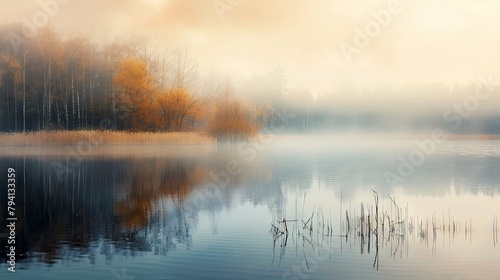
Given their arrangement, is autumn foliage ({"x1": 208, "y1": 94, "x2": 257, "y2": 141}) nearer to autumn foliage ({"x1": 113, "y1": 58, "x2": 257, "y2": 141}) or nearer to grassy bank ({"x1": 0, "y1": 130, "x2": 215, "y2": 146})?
autumn foliage ({"x1": 113, "y1": 58, "x2": 257, "y2": 141})

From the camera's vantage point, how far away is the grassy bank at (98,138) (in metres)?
46.3

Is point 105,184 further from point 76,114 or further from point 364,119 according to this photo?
point 364,119

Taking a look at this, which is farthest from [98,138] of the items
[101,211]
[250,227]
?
[250,227]

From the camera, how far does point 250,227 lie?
14656 mm

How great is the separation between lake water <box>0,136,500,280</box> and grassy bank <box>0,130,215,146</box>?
19490 mm

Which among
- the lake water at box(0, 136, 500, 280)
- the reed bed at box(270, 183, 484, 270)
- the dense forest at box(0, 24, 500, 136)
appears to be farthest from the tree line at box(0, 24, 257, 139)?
the reed bed at box(270, 183, 484, 270)

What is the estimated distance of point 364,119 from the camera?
113500mm

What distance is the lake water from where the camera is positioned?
10.5m

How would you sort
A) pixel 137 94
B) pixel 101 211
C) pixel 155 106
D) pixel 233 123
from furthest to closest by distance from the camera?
pixel 155 106
pixel 137 94
pixel 233 123
pixel 101 211

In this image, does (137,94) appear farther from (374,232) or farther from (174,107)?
(374,232)

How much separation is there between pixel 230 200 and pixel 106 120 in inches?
1521

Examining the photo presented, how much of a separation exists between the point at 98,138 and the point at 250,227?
37302 mm

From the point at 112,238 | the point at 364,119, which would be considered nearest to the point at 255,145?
the point at 112,238

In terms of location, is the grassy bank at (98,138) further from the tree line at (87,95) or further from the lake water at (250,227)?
the lake water at (250,227)
